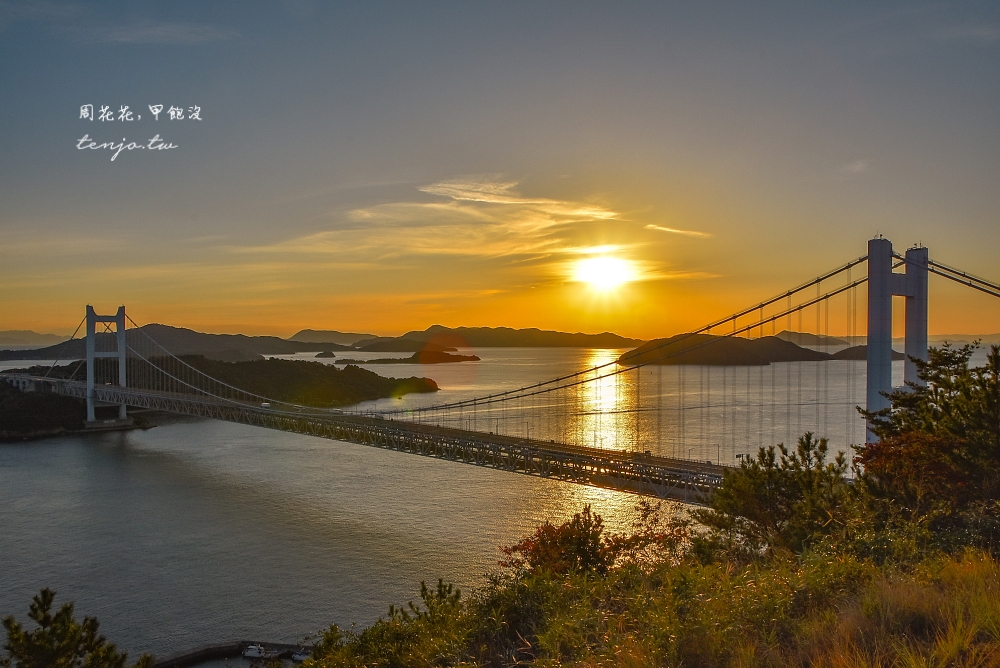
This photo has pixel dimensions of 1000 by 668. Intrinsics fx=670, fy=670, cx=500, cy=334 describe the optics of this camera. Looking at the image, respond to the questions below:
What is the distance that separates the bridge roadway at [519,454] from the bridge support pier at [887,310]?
367cm

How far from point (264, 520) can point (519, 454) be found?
300 inches

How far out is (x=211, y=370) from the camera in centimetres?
6356

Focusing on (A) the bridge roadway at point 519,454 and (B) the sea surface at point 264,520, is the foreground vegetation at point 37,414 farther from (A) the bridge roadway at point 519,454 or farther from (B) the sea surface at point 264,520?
(A) the bridge roadway at point 519,454

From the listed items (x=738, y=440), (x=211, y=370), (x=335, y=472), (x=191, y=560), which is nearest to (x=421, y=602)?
(x=191, y=560)

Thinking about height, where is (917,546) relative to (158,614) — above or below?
above

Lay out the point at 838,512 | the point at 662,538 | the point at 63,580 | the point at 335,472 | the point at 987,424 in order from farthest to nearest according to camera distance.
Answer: the point at 335,472
the point at 63,580
the point at 662,538
the point at 838,512
the point at 987,424

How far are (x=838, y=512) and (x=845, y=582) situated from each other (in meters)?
3.90

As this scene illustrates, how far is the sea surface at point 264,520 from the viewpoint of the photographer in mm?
12945

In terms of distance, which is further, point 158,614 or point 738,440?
point 738,440

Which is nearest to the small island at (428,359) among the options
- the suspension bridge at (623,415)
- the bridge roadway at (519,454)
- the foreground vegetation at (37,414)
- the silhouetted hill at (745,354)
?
the silhouetted hill at (745,354)

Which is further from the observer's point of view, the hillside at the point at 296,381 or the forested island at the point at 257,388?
the hillside at the point at 296,381

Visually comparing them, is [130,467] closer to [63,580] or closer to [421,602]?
[63,580]

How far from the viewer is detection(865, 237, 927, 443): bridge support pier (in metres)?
12.0

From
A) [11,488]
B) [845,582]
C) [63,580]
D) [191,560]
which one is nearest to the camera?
[845,582]
